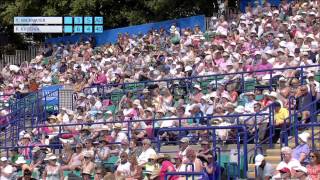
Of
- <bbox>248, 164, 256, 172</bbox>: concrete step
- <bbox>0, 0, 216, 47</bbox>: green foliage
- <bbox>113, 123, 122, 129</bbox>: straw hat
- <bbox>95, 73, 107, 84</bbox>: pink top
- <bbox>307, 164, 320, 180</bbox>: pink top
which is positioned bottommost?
<bbox>248, 164, 256, 172</bbox>: concrete step

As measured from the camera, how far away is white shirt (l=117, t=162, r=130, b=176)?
1642 centimetres

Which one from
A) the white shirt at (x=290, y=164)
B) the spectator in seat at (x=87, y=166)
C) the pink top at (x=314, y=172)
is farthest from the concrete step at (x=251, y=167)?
the spectator in seat at (x=87, y=166)

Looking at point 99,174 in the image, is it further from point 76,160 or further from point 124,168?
point 76,160

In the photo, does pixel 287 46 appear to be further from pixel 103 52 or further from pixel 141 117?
pixel 103 52

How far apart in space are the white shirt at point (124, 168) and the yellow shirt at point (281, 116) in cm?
307

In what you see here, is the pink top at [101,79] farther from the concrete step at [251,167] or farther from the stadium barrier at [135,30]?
the concrete step at [251,167]

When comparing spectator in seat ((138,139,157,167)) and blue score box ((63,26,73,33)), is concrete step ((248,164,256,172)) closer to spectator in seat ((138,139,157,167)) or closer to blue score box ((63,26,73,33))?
spectator in seat ((138,139,157,167))

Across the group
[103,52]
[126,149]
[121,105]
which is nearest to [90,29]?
[103,52]

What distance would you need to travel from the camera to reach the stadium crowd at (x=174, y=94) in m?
16.7

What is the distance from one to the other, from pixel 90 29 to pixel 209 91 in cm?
1512

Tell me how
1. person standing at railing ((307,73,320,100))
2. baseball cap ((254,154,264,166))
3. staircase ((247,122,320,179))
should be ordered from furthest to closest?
person standing at railing ((307,73,320,100)), staircase ((247,122,320,179)), baseball cap ((254,154,264,166))

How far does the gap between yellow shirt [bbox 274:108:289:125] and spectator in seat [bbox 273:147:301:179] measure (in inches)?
94.8
